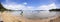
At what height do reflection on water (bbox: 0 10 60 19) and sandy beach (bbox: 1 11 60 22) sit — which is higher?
reflection on water (bbox: 0 10 60 19)

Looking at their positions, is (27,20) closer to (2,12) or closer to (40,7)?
(40,7)

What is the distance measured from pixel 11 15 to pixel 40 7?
0.35 meters

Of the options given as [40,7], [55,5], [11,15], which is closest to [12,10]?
[11,15]

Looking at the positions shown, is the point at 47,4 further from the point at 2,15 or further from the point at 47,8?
the point at 2,15

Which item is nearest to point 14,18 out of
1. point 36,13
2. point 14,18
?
point 14,18

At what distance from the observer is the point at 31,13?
49.0 inches

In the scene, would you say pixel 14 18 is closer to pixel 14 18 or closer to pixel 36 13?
pixel 14 18

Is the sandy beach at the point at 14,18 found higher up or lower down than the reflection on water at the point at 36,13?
lower down

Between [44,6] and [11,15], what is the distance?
1.32 feet

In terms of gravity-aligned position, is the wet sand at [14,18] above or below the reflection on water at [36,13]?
below

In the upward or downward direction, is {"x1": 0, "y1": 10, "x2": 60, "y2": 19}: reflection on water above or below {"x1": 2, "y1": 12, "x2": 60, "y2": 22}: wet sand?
above

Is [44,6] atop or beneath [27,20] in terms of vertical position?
atop

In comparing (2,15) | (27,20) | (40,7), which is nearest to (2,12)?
(2,15)

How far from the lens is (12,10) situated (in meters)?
1.26
